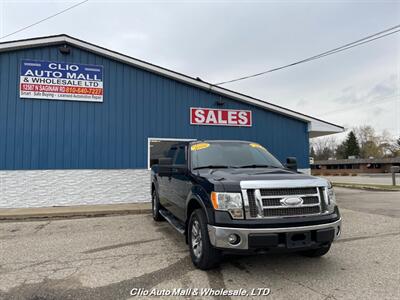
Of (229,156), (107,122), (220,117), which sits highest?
(220,117)

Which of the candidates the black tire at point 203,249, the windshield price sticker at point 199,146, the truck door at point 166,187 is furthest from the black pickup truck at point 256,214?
the truck door at point 166,187

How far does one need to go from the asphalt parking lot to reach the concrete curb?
1.94 m

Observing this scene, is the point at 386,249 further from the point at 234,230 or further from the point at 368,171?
the point at 368,171

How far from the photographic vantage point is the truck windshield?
4836 millimetres

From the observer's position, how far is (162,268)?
13.7ft

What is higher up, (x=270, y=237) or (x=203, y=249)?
(x=270, y=237)

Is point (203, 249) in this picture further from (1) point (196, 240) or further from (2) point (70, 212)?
(2) point (70, 212)

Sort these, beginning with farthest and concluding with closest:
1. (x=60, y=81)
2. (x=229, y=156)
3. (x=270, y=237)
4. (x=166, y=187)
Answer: (x=60, y=81)
(x=166, y=187)
(x=229, y=156)
(x=270, y=237)

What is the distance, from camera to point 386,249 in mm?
5035

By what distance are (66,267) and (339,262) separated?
4132 millimetres

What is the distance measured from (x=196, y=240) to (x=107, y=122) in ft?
23.9

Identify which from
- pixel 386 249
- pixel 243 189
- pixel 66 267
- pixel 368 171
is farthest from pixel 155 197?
pixel 368 171

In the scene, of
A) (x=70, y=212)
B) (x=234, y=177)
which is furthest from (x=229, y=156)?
(x=70, y=212)

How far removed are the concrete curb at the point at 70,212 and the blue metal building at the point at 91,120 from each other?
0.59 metres
